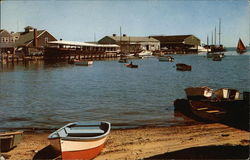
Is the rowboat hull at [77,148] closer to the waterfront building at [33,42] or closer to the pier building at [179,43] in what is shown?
the waterfront building at [33,42]

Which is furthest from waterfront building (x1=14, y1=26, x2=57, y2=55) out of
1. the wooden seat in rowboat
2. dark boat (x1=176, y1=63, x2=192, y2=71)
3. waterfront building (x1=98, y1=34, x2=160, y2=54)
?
the wooden seat in rowboat

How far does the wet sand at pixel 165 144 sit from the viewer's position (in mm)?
10750

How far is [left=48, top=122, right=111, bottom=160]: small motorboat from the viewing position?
32.4ft

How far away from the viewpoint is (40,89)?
3256 centimetres

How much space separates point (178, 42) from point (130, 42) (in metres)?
32.9

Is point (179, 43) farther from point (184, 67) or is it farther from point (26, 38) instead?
point (184, 67)

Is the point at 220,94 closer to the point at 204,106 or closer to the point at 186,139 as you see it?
the point at 204,106

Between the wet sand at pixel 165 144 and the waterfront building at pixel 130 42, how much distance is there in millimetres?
92545

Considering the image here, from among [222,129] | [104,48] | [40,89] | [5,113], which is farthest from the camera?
Result: [104,48]

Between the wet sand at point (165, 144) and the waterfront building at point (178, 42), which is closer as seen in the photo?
the wet sand at point (165, 144)

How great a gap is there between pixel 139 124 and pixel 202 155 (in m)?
6.82

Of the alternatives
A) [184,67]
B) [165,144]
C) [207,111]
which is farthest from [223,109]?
[184,67]

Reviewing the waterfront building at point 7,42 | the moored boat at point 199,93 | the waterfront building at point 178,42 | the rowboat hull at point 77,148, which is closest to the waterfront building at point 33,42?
the waterfront building at point 7,42

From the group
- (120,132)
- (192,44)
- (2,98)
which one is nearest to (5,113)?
(2,98)
